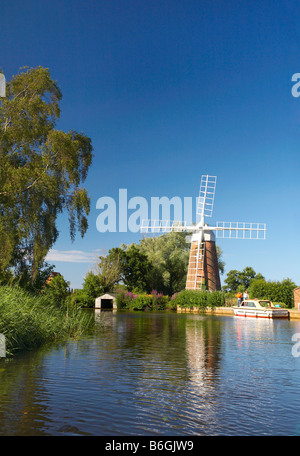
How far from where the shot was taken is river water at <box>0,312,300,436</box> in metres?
6.67

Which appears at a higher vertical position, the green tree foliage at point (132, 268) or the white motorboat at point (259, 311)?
the green tree foliage at point (132, 268)

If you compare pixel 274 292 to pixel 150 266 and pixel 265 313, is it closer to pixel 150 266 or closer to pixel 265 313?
pixel 265 313

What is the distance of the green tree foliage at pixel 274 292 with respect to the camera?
54344 mm

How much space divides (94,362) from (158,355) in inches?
110

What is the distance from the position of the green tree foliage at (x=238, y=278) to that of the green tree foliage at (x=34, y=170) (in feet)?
172

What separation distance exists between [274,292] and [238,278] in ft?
67.9

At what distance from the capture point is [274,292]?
54562mm

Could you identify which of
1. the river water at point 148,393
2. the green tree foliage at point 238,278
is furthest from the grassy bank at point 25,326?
the green tree foliage at point 238,278

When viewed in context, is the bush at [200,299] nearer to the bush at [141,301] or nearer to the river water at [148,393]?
the bush at [141,301]

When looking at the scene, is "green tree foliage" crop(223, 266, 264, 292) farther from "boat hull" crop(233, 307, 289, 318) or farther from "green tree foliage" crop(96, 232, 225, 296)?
"boat hull" crop(233, 307, 289, 318)

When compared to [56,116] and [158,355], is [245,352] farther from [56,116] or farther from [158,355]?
[56,116]

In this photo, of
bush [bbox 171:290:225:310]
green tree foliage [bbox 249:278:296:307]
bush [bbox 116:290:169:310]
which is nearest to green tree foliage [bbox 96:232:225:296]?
bush [bbox 116:290:169:310]

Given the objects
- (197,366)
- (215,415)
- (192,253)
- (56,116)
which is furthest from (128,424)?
(192,253)

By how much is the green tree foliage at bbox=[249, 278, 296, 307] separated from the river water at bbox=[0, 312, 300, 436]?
131 ft
